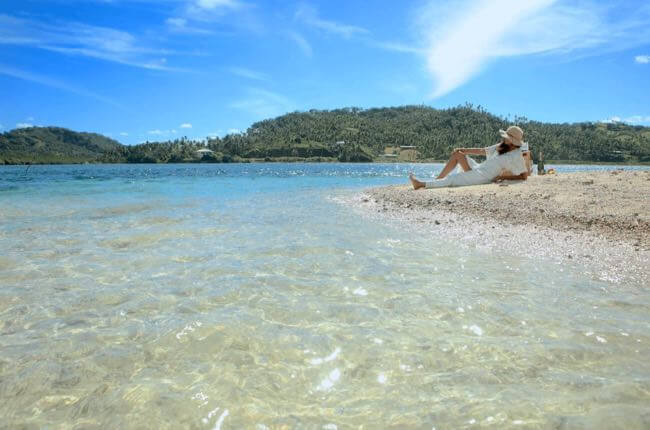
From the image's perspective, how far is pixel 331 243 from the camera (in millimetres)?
7270

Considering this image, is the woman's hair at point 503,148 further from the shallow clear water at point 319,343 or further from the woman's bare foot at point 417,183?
the shallow clear water at point 319,343

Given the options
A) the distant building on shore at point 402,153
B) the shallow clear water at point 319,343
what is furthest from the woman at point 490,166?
the distant building on shore at point 402,153

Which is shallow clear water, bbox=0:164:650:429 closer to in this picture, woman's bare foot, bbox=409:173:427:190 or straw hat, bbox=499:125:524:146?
straw hat, bbox=499:125:524:146

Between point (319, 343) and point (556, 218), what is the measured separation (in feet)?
24.9

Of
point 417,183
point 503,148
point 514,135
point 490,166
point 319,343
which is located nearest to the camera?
point 319,343

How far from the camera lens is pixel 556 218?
8648 mm

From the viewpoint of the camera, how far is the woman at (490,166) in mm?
14492

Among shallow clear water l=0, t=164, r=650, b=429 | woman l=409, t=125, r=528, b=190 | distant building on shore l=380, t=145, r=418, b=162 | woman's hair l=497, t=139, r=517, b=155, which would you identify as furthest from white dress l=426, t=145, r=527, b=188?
distant building on shore l=380, t=145, r=418, b=162

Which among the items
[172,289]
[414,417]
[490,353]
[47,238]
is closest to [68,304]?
[172,289]

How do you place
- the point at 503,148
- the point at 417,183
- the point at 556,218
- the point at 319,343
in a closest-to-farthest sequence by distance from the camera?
the point at 319,343 < the point at 556,218 < the point at 503,148 < the point at 417,183

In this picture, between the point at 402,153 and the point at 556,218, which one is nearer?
the point at 556,218

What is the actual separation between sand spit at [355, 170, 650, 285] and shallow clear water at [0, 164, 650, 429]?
0.95 meters

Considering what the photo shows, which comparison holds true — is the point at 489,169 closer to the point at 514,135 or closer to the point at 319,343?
the point at 514,135

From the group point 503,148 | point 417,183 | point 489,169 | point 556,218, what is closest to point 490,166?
point 489,169
